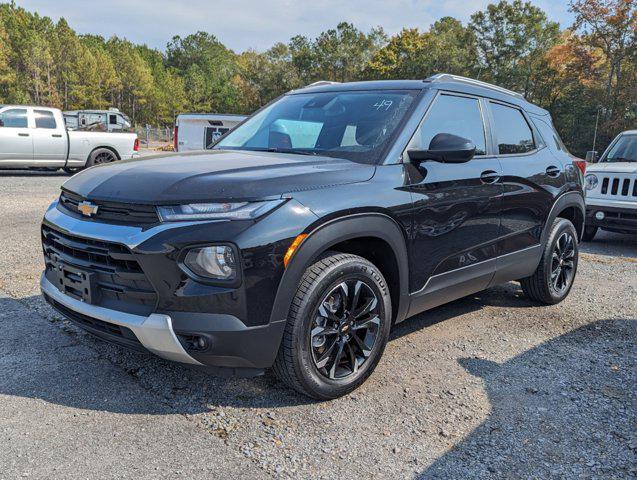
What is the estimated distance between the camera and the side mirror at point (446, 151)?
3.29 metres

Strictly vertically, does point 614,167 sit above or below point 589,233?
above

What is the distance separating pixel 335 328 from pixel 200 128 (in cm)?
1428

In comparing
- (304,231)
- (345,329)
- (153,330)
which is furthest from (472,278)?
(153,330)

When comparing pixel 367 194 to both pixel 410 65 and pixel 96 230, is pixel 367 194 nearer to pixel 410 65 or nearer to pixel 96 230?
pixel 96 230

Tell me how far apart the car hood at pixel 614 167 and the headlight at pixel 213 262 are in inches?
273

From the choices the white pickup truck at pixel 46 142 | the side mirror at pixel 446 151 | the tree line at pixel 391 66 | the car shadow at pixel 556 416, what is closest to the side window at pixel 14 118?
the white pickup truck at pixel 46 142

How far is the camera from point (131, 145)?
1608 centimetres

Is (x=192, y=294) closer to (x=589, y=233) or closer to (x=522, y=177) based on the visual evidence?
(x=522, y=177)

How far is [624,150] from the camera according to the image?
8477mm

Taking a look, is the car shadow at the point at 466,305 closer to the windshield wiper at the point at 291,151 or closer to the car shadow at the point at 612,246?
the windshield wiper at the point at 291,151

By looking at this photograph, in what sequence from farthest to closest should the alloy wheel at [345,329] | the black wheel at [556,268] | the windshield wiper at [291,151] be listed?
the black wheel at [556,268] < the windshield wiper at [291,151] < the alloy wheel at [345,329]

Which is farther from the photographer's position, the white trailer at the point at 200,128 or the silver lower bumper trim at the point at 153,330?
the white trailer at the point at 200,128

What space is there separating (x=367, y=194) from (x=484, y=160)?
1356mm

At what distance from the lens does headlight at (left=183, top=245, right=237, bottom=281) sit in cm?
253
